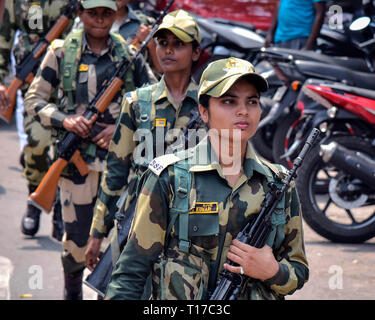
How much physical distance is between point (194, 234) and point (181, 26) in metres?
1.73

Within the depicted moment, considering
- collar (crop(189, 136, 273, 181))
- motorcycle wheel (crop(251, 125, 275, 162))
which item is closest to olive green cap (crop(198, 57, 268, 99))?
collar (crop(189, 136, 273, 181))

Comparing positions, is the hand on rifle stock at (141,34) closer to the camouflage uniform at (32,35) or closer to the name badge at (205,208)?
the camouflage uniform at (32,35)

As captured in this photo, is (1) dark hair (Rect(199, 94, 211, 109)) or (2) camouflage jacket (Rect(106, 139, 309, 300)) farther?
(1) dark hair (Rect(199, 94, 211, 109))

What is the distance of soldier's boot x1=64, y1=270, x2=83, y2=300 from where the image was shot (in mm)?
5168

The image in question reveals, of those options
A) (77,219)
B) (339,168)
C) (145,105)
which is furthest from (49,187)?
(339,168)

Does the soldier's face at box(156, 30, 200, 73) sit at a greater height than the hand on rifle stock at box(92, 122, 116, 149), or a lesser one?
greater

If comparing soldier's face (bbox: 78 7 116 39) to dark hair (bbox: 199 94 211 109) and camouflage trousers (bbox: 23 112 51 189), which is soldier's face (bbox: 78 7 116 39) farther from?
Result: dark hair (bbox: 199 94 211 109)

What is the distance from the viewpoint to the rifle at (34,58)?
6730mm

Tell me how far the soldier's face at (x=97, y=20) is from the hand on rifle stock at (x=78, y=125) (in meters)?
0.51

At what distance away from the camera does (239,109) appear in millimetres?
2873

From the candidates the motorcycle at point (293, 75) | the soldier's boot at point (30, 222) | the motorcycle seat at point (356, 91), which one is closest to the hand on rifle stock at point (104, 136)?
the soldier's boot at point (30, 222)

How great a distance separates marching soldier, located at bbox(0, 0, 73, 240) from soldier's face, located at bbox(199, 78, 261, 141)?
385 centimetres

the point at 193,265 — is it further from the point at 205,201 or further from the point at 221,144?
the point at 221,144

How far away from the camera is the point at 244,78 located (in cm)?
287
